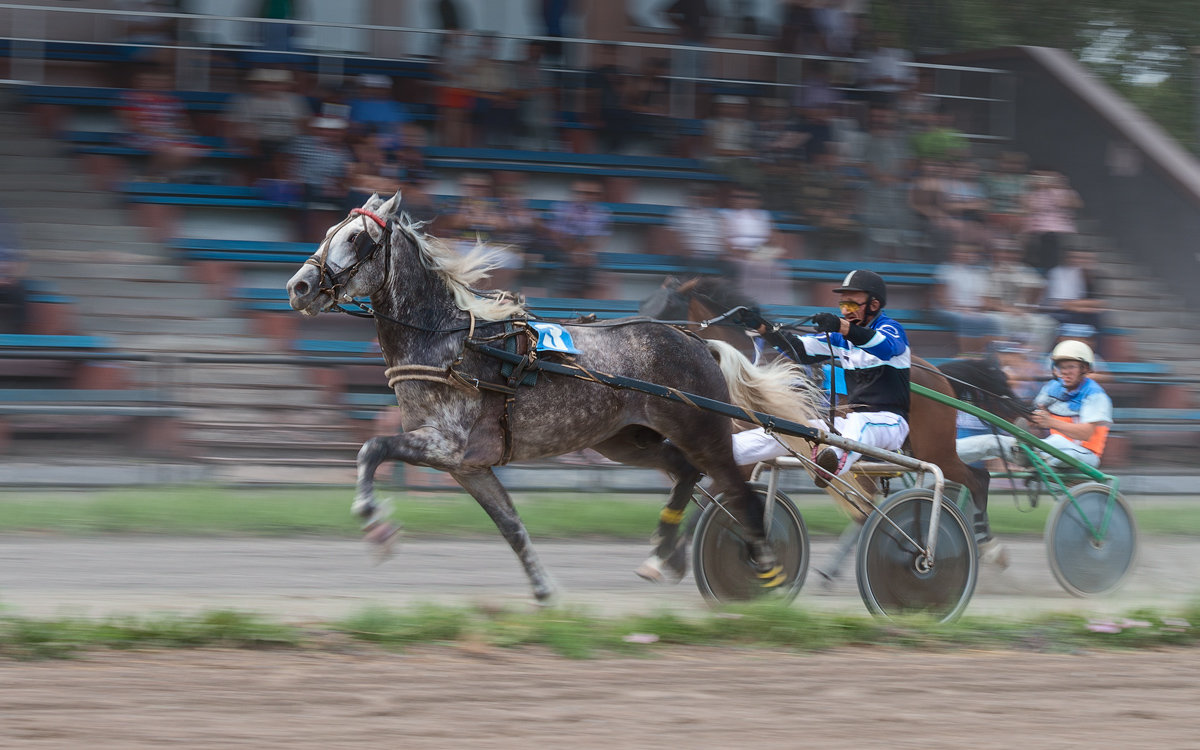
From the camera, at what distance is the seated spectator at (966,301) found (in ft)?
38.4

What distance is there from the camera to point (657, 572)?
650 cm

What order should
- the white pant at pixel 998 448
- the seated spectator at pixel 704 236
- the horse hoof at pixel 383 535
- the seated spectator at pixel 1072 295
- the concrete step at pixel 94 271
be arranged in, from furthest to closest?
the seated spectator at pixel 1072 295, the seated spectator at pixel 704 236, the concrete step at pixel 94 271, the white pant at pixel 998 448, the horse hoof at pixel 383 535

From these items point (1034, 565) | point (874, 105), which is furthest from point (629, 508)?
point (874, 105)

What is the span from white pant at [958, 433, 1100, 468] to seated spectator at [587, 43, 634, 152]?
686 cm

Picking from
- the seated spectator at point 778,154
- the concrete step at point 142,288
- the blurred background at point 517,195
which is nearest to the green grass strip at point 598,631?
the blurred background at point 517,195

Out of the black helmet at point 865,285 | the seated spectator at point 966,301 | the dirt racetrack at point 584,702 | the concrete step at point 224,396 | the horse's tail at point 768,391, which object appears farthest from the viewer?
the seated spectator at point 966,301

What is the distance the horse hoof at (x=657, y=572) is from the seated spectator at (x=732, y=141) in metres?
7.15

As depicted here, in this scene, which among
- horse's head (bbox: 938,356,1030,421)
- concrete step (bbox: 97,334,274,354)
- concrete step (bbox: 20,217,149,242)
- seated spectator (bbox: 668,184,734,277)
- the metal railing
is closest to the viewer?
horse's head (bbox: 938,356,1030,421)

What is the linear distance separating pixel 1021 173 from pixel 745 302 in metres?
7.65

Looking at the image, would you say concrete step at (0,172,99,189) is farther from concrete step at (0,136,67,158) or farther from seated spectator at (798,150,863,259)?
seated spectator at (798,150,863,259)

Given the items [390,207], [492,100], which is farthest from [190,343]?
[390,207]

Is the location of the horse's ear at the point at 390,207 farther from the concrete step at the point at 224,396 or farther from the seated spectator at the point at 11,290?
the seated spectator at the point at 11,290

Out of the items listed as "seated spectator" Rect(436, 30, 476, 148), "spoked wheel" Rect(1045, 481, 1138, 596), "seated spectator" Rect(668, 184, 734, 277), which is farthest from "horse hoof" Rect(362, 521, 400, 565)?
"seated spectator" Rect(436, 30, 476, 148)

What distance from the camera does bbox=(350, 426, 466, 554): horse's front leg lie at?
5.34m
